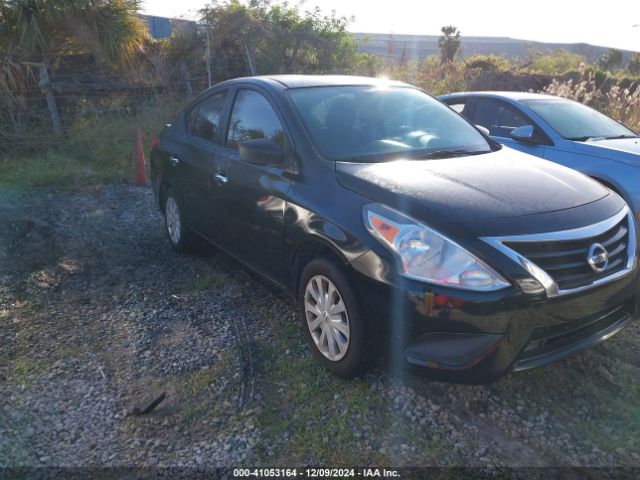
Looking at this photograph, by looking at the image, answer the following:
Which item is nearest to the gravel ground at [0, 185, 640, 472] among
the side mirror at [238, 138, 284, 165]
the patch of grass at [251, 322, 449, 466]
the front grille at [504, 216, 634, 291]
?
the patch of grass at [251, 322, 449, 466]

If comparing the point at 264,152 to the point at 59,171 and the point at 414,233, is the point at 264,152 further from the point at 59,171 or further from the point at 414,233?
the point at 59,171

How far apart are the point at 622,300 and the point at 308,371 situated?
71.3 inches

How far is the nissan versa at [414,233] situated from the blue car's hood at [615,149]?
84.3 inches

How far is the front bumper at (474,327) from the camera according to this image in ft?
8.42

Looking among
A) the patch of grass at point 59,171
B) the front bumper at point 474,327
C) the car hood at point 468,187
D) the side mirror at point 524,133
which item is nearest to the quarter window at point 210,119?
the car hood at point 468,187

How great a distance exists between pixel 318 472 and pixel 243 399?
71 centimetres

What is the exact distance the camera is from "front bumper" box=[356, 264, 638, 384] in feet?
8.42

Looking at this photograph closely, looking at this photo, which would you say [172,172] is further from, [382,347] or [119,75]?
[119,75]

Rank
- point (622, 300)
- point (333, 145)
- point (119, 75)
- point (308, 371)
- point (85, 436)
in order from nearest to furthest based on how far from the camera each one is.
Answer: point (85, 436)
point (622, 300)
point (308, 371)
point (333, 145)
point (119, 75)

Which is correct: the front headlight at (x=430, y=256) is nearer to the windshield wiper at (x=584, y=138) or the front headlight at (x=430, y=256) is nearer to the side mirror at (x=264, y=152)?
the side mirror at (x=264, y=152)

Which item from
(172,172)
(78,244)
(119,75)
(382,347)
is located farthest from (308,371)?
(119,75)

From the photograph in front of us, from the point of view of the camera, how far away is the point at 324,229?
3.08 m

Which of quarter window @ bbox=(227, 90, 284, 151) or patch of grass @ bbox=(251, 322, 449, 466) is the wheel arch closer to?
patch of grass @ bbox=(251, 322, 449, 466)

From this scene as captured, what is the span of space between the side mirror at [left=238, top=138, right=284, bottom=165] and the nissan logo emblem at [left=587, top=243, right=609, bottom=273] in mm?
1868
